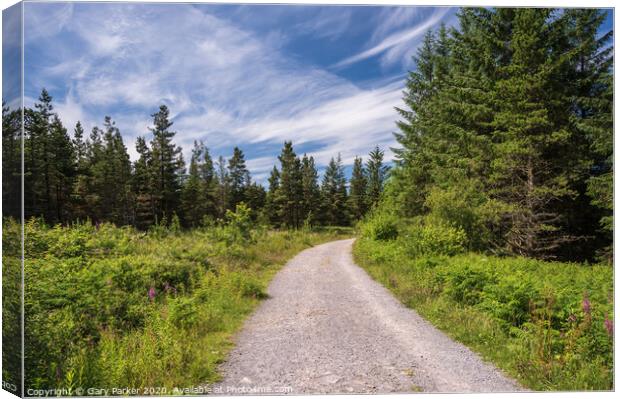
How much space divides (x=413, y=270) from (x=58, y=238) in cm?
984

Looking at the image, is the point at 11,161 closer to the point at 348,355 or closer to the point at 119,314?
the point at 119,314

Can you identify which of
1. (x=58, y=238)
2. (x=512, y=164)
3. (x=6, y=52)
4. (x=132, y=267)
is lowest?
(x=132, y=267)

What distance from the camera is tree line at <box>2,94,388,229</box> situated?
16.5ft

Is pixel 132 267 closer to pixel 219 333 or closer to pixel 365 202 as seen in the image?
pixel 219 333

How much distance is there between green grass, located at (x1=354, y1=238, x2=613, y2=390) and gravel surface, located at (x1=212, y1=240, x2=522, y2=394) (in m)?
0.35

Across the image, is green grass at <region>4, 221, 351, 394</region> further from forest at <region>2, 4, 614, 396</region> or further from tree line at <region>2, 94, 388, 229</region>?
tree line at <region>2, 94, 388, 229</region>

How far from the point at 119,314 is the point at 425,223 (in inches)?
479

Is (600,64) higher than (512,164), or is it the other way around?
(600,64)

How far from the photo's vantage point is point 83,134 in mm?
6094

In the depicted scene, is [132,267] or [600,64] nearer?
[600,64]

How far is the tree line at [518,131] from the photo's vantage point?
621 cm

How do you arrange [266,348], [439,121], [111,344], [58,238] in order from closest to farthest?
1. [111,344]
2. [266,348]
3. [58,238]
4. [439,121]

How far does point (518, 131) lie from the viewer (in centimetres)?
966

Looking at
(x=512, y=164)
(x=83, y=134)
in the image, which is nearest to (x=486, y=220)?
(x=512, y=164)
